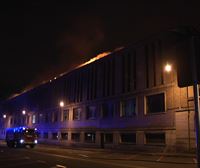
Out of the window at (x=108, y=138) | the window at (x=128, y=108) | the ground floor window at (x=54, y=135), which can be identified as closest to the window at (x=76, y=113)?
the ground floor window at (x=54, y=135)

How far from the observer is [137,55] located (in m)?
38.0

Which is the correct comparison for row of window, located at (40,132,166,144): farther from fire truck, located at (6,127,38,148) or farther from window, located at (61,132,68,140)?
fire truck, located at (6,127,38,148)

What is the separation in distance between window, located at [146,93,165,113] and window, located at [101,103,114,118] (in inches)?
298

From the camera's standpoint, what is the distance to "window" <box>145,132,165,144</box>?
33031mm

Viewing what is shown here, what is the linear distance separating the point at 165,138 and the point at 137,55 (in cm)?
1194

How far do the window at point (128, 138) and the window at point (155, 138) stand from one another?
2.48 metres

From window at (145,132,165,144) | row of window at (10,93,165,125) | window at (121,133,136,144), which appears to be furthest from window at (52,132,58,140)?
window at (145,132,165,144)

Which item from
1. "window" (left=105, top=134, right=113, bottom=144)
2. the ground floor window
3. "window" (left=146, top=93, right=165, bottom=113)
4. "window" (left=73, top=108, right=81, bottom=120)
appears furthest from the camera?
the ground floor window

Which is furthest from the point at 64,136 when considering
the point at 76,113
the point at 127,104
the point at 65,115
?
the point at 127,104

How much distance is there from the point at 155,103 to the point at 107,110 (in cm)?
1032

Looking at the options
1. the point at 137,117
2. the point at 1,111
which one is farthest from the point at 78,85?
the point at 1,111

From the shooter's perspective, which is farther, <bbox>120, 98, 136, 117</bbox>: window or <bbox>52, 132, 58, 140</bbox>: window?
<bbox>52, 132, 58, 140</bbox>: window

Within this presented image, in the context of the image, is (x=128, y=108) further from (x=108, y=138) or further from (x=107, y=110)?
(x=108, y=138)

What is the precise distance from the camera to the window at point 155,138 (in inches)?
1300
